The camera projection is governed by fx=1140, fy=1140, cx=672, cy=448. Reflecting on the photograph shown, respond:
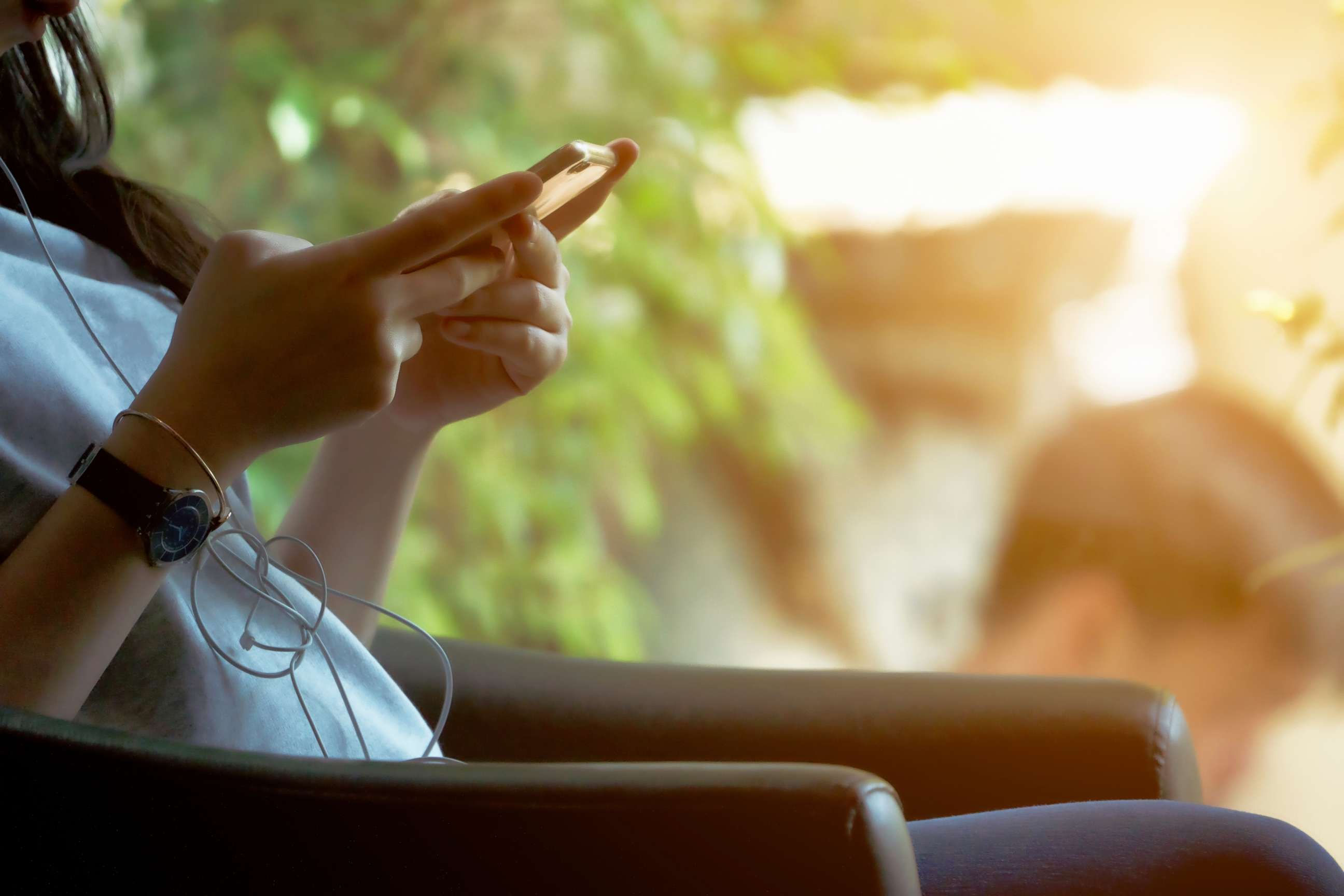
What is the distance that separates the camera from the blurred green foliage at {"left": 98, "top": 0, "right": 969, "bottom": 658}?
1.42m

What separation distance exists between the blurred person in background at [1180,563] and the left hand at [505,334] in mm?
1192

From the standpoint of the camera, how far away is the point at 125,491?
1.54 ft

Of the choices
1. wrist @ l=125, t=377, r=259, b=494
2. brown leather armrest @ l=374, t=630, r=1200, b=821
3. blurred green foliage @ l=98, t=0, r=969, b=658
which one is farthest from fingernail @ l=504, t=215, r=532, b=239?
blurred green foliage @ l=98, t=0, r=969, b=658

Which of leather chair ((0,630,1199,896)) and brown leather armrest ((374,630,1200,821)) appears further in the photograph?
brown leather armrest ((374,630,1200,821))

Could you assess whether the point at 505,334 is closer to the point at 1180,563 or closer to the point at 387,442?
the point at 387,442

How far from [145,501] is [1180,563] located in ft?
5.01

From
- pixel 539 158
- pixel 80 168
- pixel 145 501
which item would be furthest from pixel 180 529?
pixel 539 158

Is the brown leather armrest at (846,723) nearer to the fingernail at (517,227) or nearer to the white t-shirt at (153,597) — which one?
the white t-shirt at (153,597)

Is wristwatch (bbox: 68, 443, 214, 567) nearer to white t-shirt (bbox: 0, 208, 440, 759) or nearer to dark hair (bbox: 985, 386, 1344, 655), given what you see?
white t-shirt (bbox: 0, 208, 440, 759)

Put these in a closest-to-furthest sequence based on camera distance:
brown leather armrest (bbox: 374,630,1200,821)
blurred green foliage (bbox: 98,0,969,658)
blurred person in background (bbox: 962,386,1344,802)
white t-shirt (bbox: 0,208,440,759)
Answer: white t-shirt (bbox: 0,208,440,759), brown leather armrest (bbox: 374,630,1200,821), blurred green foliage (bbox: 98,0,969,658), blurred person in background (bbox: 962,386,1344,802)

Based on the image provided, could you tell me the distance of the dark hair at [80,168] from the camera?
70cm

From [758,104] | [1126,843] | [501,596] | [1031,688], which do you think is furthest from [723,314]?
[1126,843]

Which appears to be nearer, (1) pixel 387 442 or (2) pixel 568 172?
(2) pixel 568 172

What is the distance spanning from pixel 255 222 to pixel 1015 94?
44.1 inches
